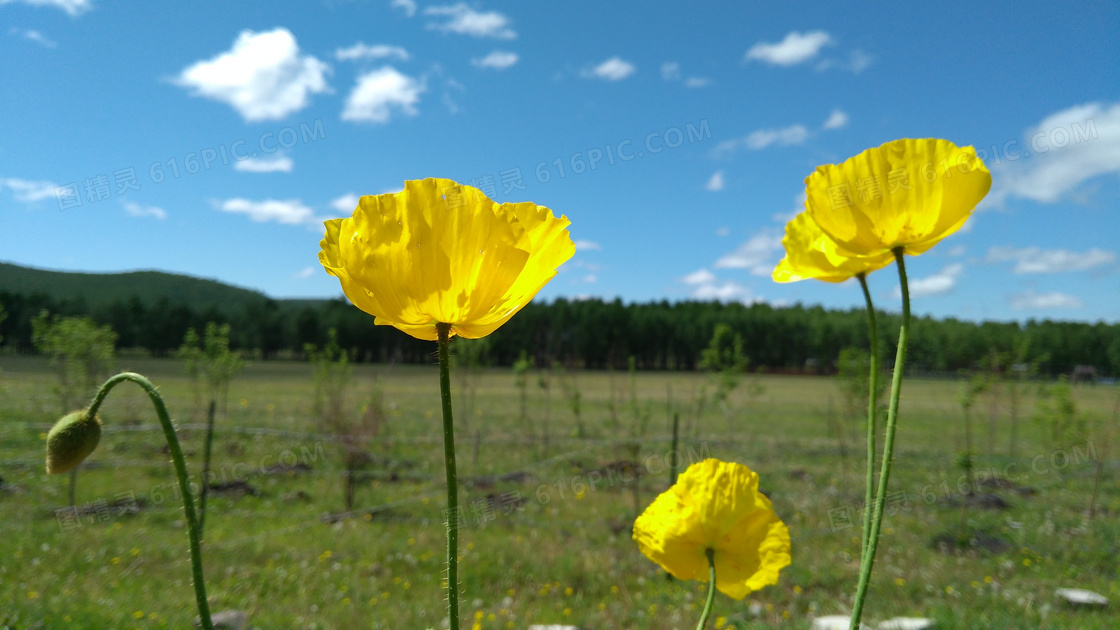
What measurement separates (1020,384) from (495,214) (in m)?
13.2

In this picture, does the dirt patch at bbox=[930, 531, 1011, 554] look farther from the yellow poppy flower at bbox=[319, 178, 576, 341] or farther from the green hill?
the green hill

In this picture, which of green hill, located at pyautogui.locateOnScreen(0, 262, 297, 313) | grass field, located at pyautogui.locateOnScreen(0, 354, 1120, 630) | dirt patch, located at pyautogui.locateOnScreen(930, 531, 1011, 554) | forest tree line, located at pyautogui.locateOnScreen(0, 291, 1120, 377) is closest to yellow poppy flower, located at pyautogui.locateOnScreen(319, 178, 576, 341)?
grass field, located at pyautogui.locateOnScreen(0, 354, 1120, 630)

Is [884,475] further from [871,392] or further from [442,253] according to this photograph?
[442,253]

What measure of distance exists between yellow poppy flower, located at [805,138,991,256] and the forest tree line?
1037 cm

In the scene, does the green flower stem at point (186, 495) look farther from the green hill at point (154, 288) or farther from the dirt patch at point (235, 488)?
the green hill at point (154, 288)

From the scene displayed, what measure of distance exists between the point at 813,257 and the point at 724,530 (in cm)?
43

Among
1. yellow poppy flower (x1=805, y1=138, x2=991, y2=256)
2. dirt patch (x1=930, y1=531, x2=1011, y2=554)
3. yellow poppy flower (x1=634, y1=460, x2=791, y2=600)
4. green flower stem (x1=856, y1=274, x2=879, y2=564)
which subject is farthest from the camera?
dirt patch (x1=930, y1=531, x2=1011, y2=554)

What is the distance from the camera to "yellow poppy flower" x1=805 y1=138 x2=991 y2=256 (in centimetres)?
76

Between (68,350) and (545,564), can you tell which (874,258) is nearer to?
(545,564)

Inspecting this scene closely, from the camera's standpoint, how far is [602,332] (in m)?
52.4

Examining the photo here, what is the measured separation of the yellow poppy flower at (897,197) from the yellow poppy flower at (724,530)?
363 millimetres

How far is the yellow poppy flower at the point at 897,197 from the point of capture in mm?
757

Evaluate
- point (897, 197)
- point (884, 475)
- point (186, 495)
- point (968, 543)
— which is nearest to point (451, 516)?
point (186, 495)

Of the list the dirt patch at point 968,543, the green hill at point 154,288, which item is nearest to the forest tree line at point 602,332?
the green hill at point 154,288
